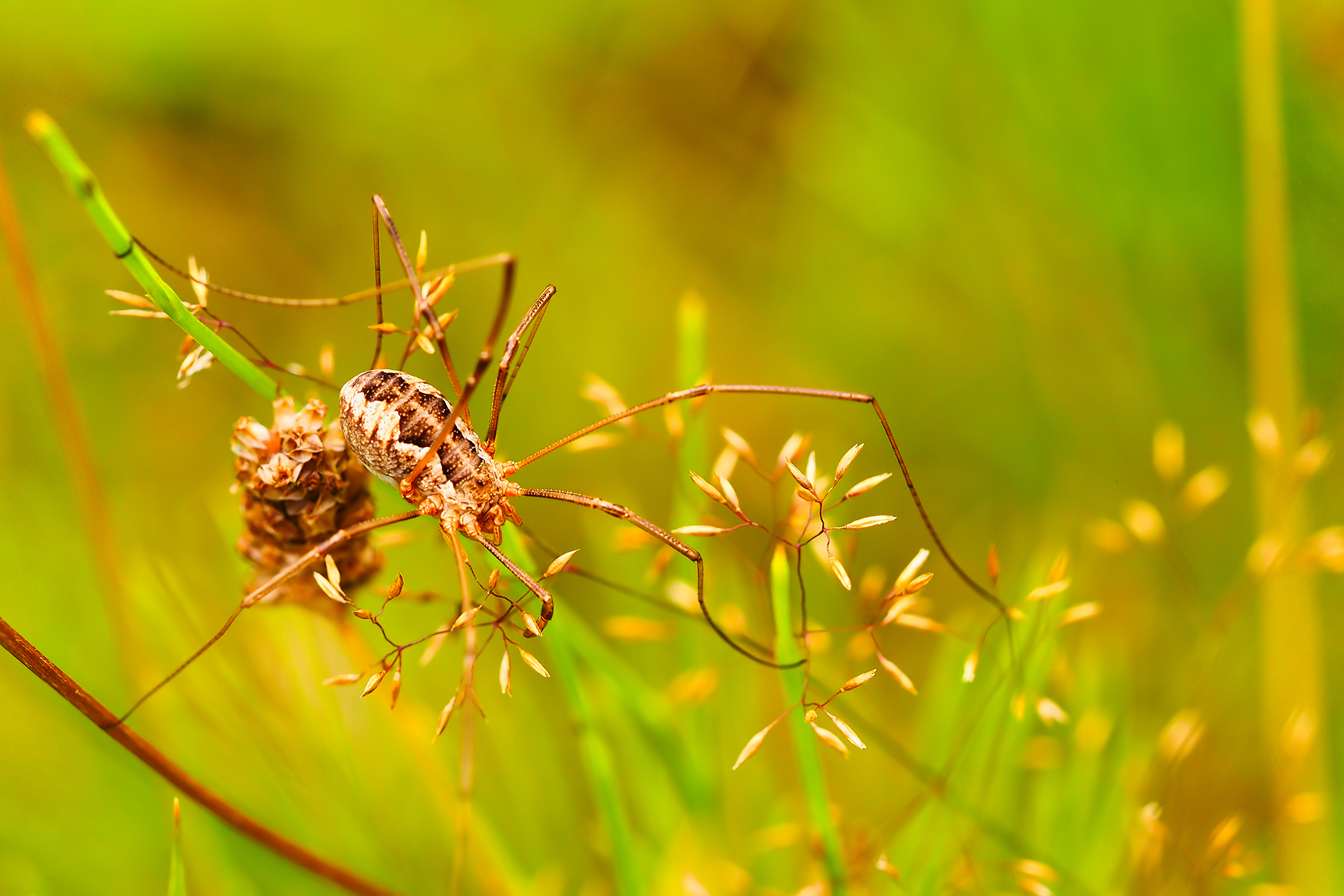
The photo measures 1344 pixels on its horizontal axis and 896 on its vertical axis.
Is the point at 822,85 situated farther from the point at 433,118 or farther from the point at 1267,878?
the point at 1267,878

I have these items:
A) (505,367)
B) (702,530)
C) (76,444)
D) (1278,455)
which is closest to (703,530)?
(702,530)

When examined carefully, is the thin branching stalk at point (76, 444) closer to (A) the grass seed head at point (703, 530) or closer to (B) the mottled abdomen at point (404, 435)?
(B) the mottled abdomen at point (404, 435)

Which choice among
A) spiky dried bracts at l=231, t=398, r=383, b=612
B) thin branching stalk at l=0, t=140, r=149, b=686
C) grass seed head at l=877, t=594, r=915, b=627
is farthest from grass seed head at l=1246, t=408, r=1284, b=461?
thin branching stalk at l=0, t=140, r=149, b=686

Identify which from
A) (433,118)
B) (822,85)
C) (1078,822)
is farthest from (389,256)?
(1078,822)

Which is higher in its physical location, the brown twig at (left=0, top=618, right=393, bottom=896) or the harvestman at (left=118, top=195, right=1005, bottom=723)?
the harvestman at (left=118, top=195, right=1005, bottom=723)

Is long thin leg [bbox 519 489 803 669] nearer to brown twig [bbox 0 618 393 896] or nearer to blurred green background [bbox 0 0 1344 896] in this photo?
blurred green background [bbox 0 0 1344 896]
